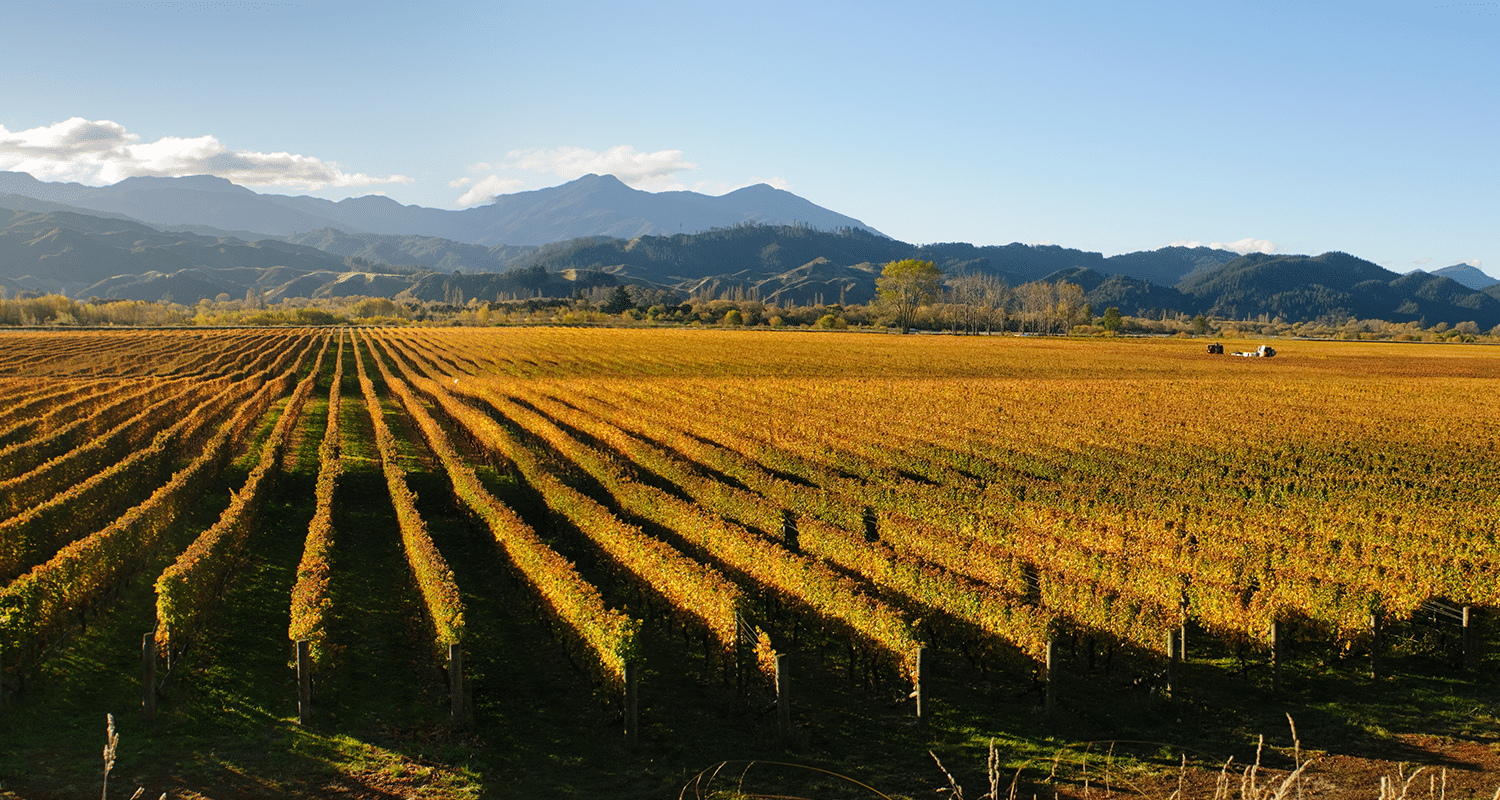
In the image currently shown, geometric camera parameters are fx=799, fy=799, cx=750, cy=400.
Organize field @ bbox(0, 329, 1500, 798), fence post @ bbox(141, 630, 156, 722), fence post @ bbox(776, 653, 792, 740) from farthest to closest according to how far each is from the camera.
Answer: fence post @ bbox(141, 630, 156, 722), fence post @ bbox(776, 653, 792, 740), field @ bbox(0, 329, 1500, 798)

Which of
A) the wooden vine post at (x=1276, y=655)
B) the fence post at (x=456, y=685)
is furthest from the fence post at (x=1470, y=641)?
the fence post at (x=456, y=685)

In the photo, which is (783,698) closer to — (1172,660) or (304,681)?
(1172,660)

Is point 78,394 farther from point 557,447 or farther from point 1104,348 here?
point 1104,348

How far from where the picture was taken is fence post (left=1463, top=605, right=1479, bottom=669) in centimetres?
1353

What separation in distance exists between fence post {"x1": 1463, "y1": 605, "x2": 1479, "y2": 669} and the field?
5cm

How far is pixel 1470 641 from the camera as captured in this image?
13.6m

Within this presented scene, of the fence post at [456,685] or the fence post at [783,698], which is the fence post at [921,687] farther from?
the fence post at [456,685]

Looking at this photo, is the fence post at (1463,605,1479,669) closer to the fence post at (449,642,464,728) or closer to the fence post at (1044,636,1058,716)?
the fence post at (1044,636,1058,716)

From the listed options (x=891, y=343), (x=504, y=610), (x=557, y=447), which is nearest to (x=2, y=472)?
(x=557, y=447)

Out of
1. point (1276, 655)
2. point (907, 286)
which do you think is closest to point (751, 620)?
point (1276, 655)

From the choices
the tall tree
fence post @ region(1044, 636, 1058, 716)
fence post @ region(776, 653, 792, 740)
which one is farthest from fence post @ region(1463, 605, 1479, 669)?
the tall tree

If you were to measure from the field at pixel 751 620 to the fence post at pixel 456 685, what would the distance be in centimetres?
5

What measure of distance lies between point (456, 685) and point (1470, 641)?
16.7 m

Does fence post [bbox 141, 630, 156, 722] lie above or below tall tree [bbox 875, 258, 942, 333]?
below
